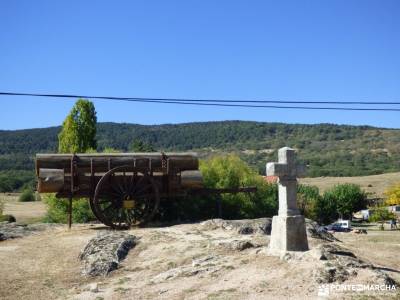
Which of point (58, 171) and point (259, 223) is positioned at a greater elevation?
point (58, 171)

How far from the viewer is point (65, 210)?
26828 millimetres

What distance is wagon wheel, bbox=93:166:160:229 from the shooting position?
17.6 meters

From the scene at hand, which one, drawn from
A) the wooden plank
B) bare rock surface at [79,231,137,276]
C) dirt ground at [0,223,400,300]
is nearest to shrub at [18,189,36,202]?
the wooden plank

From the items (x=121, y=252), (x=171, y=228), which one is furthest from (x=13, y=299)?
(x=171, y=228)

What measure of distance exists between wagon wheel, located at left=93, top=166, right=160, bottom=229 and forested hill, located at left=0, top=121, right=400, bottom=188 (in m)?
80.3

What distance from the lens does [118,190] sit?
58.7 feet

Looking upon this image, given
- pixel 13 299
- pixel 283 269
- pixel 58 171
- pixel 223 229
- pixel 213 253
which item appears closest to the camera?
pixel 283 269

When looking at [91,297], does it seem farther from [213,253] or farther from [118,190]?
[118,190]

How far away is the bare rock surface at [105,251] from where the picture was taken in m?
12.2

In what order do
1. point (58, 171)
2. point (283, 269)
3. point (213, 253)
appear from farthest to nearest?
point (58, 171)
point (213, 253)
point (283, 269)

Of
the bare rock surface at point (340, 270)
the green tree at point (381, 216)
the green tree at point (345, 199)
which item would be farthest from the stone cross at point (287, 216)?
the green tree at point (381, 216)

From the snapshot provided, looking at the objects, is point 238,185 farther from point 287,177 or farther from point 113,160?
point 287,177

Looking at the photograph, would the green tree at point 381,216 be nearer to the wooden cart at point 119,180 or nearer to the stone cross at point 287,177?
the wooden cart at point 119,180

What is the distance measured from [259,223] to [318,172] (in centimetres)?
8159
